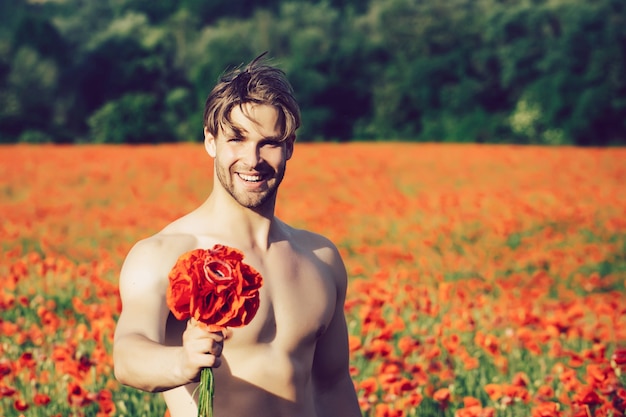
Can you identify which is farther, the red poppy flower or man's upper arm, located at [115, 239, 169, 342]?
man's upper arm, located at [115, 239, 169, 342]

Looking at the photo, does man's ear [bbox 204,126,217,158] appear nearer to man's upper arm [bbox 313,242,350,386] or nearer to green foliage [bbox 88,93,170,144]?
man's upper arm [bbox 313,242,350,386]

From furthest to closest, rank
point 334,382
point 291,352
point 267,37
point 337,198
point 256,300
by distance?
1. point 267,37
2. point 337,198
3. point 334,382
4. point 291,352
5. point 256,300

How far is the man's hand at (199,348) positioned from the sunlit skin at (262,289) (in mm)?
311

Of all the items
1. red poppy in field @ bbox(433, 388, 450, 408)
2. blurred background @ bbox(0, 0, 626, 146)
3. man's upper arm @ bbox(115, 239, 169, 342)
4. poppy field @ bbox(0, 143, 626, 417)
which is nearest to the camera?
man's upper arm @ bbox(115, 239, 169, 342)

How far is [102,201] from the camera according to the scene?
40.1ft

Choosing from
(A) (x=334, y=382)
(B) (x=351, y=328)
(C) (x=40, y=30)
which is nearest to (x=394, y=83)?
(C) (x=40, y=30)

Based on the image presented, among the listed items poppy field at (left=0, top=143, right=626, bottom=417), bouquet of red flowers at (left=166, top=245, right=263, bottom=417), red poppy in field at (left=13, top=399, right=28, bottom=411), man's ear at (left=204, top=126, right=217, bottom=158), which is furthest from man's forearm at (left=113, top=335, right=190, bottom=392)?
red poppy in field at (left=13, top=399, right=28, bottom=411)

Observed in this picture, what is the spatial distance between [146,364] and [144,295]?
260 mm

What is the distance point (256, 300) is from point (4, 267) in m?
6.13

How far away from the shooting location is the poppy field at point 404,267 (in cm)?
427

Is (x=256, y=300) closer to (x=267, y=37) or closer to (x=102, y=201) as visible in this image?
(x=102, y=201)

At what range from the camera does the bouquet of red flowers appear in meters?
1.89

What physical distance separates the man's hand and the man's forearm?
0.06 metres

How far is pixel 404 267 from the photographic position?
828 cm
